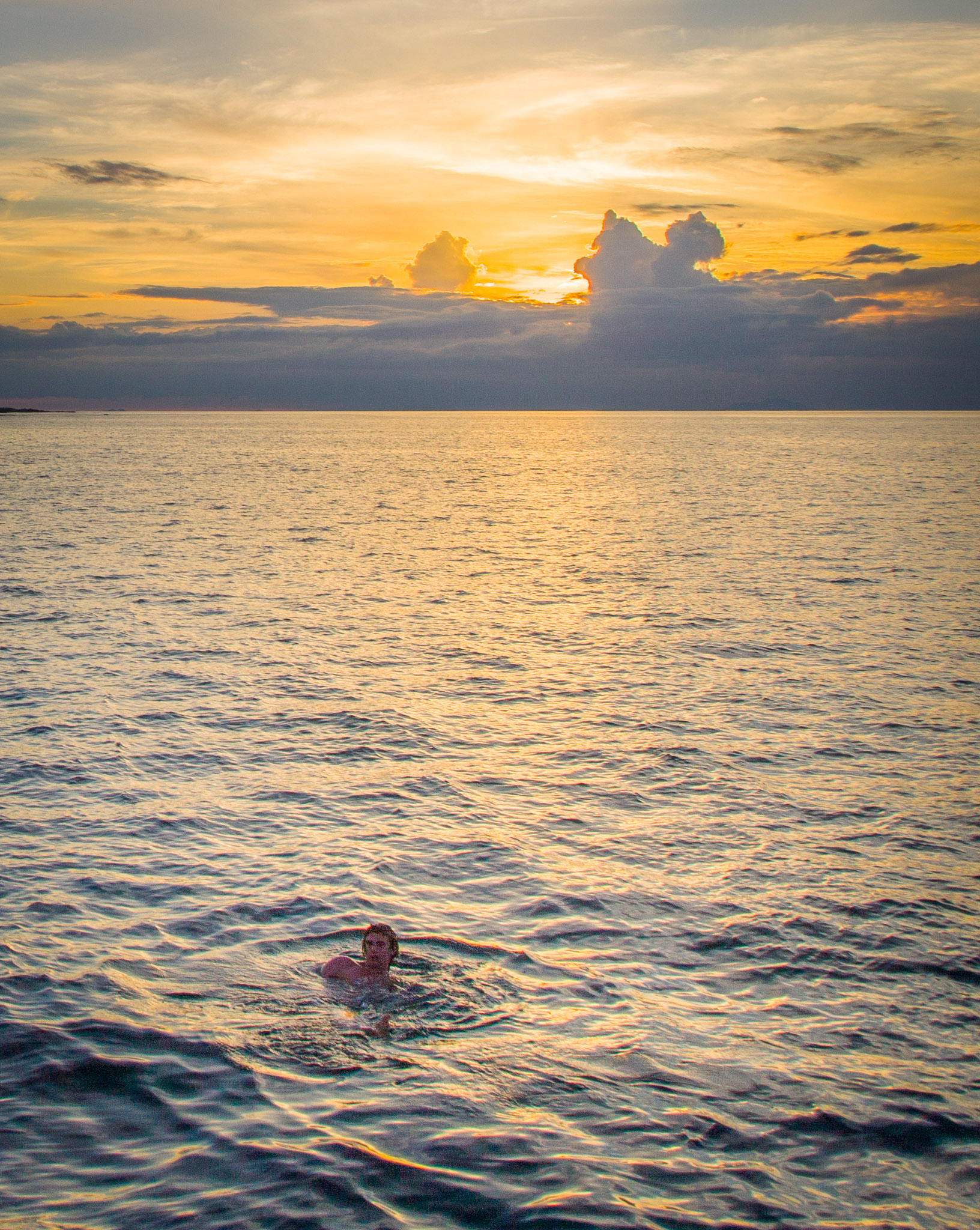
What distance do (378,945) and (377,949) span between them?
44 mm

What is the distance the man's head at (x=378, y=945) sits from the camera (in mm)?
11727

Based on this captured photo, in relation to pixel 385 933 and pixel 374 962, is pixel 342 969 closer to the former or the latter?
pixel 374 962

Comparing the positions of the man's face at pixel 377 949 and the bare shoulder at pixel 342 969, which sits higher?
the man's face at pixel 377 949

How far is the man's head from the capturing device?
38.5 feet

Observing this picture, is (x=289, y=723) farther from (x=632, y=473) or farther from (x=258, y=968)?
(x=632, y=473)

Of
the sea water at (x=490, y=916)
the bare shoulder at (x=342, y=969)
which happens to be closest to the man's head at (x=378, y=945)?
the bare shoulder at (x=342, y=969)

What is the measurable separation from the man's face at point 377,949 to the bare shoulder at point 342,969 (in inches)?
8.7

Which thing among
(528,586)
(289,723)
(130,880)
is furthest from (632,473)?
(130,880)

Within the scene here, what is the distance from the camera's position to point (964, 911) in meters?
14.3

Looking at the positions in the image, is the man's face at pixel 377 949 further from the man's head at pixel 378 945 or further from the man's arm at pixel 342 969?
the man's arm at pixel 342 969

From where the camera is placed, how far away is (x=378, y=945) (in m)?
11.7

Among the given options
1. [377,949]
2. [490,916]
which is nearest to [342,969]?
[377,949]

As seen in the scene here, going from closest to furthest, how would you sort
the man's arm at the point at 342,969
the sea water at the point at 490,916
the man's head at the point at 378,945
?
the sea water at the point at 490,916 → the man's head at the point at 378,945 → the man's arm at the point at 342,969

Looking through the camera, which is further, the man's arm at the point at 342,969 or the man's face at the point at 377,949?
the man's arm at the point at 342,969
